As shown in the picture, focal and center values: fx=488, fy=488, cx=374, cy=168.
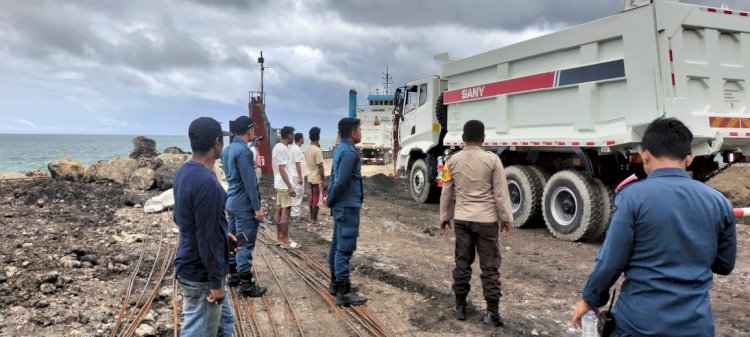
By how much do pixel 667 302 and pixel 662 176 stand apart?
0.49m

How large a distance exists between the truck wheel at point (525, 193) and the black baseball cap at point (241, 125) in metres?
5.19

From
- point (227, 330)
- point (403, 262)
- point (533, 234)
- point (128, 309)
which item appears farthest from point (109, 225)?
point (533, 234)

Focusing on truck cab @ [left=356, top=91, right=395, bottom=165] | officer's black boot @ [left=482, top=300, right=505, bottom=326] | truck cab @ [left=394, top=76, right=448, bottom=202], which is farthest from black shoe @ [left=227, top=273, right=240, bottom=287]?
truck cab @ [left=356, top=91, right=395, bottom=165]

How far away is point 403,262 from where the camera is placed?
6.09 m

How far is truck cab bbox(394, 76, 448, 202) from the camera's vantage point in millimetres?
10742

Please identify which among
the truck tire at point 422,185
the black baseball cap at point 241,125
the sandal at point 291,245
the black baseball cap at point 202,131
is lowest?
the sandal at point 291,245

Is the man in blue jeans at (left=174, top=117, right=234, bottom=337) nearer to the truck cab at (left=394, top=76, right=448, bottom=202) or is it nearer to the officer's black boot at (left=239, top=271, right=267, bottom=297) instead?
the officer's black boot at (left=239, top=271, right=267, bottom=297)

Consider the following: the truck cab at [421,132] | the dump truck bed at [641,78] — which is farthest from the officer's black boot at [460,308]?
the truck cab at [421,132]

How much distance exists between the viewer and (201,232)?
2.47 m

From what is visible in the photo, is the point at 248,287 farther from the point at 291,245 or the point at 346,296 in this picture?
the point at 291,245

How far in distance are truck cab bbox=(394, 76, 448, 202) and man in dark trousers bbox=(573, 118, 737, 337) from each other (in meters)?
8.74

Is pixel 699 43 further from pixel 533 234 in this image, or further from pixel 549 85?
pixel 533 234

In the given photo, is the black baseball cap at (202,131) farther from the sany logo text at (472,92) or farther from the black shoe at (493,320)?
the sany logo text at (472,92)

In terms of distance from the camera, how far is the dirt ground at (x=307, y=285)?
3965 mm
